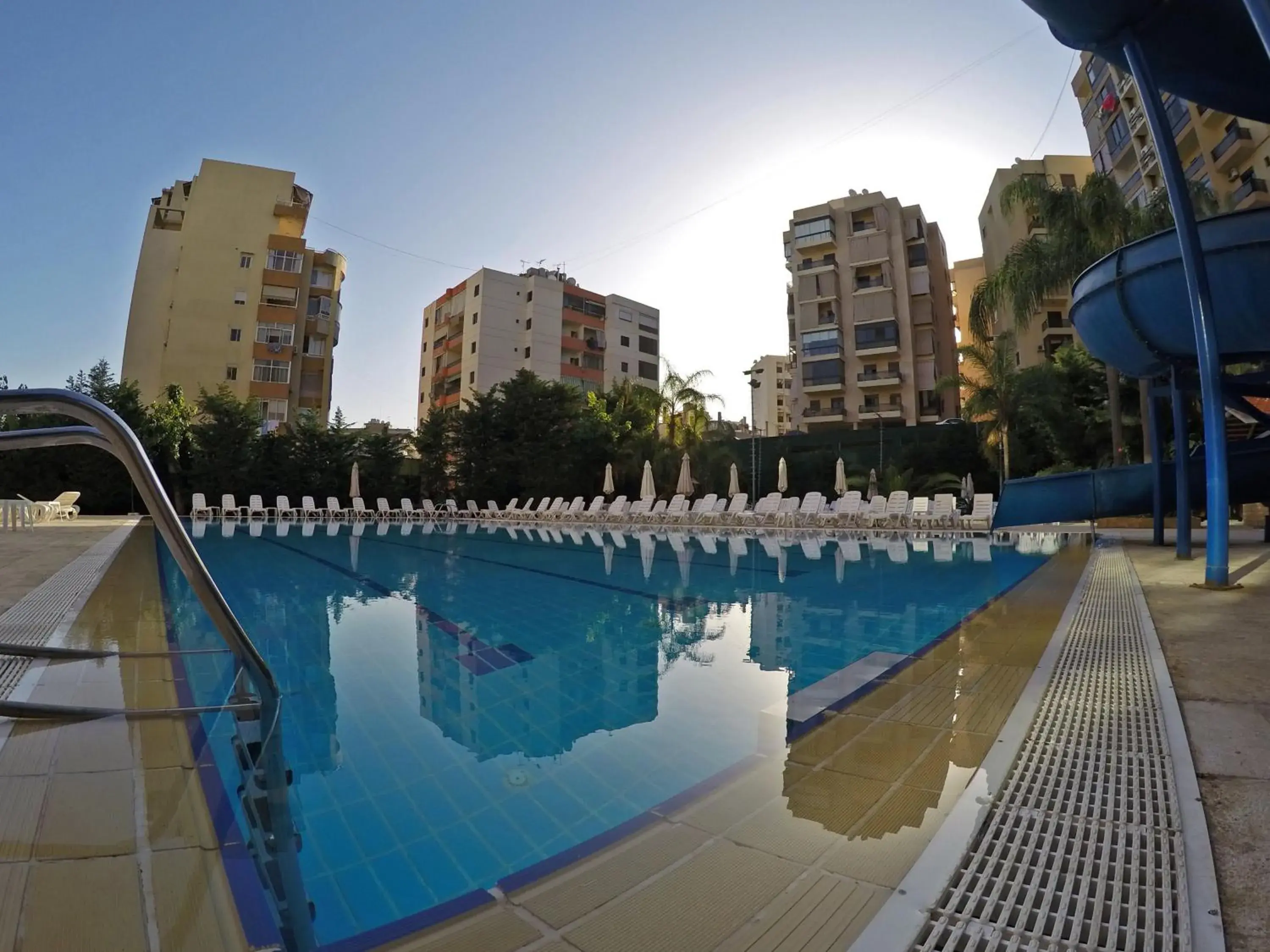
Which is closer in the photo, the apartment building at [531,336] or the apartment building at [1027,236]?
the apartment building at [1027,236]

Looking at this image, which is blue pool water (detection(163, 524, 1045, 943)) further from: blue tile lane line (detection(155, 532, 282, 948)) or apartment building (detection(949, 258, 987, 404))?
apartment building (detection(949, 258, 987, 404))

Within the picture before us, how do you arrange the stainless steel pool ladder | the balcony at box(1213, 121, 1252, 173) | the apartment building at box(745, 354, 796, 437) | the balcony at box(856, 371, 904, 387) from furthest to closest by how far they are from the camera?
the apartment building at box(745, 354, 796, 437)
the balcony at box(856, 371, 904, 387)
the balcony at box(1213, 121, 1252, 173)
the stainless steel pool ladder

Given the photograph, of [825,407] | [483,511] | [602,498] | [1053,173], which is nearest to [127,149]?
[483,511]

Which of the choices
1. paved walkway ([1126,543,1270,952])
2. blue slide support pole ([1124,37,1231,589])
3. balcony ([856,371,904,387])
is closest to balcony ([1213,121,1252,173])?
balcony ([856,371,904,387])

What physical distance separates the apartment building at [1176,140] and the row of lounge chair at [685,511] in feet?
31.3

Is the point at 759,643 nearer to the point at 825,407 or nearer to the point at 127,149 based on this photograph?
the point at 127,149

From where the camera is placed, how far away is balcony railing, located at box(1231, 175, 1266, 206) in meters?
20.9

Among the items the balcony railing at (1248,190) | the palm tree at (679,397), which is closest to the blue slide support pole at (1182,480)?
the palm tree at (679,397)

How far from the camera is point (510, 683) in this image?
414cm

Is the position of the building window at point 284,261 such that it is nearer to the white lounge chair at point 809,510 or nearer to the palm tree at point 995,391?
the white lounge chair at point 809,510

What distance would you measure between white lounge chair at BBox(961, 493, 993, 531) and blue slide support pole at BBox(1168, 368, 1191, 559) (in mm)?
6533

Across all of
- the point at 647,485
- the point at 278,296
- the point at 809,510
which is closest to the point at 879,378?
the point at 647,485

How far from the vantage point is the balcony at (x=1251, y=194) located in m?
20.9

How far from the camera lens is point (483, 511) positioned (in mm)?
24844
